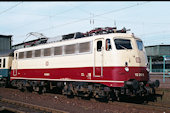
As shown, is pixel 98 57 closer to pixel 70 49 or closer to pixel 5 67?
pixel 70 49

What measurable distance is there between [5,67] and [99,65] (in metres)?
12.9

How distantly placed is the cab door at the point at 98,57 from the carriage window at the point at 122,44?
839mm

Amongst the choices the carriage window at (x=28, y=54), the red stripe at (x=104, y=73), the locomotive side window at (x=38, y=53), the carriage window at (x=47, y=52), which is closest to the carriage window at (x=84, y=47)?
the red stripe at (x=104, y=73)

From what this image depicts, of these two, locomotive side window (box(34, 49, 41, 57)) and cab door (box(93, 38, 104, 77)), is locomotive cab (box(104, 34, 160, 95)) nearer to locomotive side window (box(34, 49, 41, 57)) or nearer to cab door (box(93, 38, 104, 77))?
cab door (box(93, 38, 104, 77))

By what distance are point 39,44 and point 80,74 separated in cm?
614

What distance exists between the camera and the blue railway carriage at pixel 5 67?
68.3 ft

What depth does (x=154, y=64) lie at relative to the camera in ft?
155

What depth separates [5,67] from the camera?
68.8ft

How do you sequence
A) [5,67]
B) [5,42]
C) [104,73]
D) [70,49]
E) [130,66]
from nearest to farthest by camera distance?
[130,66], [104,73], [70,49], [5,67], [5,42]

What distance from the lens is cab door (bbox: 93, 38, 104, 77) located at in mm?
11492

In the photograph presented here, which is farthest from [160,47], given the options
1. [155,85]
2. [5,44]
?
[155,85]

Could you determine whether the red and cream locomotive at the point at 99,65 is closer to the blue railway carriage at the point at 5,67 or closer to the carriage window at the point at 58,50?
the carriage window at the point at 58,50

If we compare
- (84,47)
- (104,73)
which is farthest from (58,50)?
(104,73)

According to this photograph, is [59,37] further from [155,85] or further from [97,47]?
[155,85]
